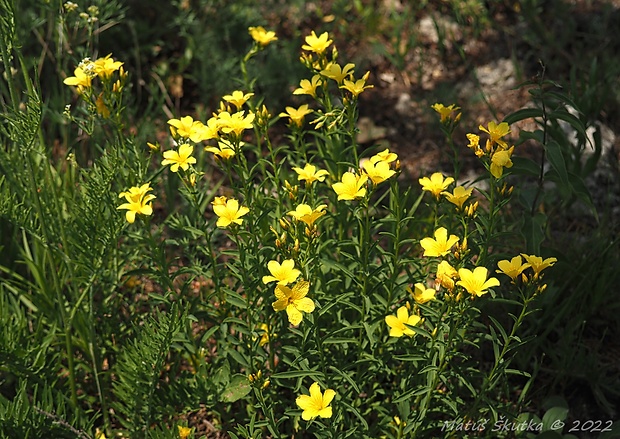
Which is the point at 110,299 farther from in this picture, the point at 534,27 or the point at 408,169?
the point at 534,27

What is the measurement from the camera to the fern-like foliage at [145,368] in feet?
6.66

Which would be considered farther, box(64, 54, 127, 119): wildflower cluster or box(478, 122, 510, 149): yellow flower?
box(64, 54, 127, 119): wildflower cluster

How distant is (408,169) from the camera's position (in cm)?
359

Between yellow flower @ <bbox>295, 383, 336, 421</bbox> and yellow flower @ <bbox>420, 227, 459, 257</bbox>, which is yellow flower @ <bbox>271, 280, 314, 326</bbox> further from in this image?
yellow flower @ <bbox>420, 227, 459, 257</bbox>

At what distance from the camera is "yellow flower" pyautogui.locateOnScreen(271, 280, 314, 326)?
1.72 m

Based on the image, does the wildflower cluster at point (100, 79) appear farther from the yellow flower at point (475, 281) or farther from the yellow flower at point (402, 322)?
the yellow flower at point (475, 281)

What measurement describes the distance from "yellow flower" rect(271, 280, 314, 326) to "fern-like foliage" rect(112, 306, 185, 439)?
39 centimetres

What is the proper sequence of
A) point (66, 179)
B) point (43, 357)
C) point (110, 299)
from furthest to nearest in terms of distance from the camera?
point (66, 179) → point (110, 299) → point (43, 357)

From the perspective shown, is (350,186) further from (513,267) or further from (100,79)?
(100,79)

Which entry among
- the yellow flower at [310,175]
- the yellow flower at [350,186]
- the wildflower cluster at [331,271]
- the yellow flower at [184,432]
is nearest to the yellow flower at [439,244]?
the wildflower cluster at [331,271]

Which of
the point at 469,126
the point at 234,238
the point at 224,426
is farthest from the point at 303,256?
the point at 469,126

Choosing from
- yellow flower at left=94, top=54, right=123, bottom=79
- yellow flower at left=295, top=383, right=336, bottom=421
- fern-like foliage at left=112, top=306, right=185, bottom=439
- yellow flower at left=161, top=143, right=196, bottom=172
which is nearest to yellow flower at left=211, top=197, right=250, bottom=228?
yellow flower at left=161, top=143, right=196, bottom=172

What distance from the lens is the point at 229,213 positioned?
1878 mm

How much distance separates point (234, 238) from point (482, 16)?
9.40ft
